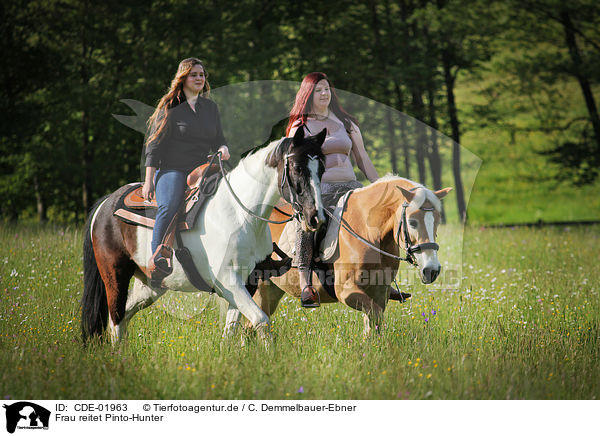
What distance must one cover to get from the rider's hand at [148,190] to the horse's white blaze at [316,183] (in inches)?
69.4

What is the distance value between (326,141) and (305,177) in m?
1.46

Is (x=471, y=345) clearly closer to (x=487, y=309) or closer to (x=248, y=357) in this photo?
(x=487, y=309)

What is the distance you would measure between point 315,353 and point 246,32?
14.2 m

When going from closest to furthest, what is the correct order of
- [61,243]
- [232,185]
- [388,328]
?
[232,185], [388,328], [61,243]

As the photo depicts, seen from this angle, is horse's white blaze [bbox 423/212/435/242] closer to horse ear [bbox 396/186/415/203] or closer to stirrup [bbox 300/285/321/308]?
horse ear [bbox 396/186/415/203]

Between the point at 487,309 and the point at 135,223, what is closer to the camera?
the point at 135,223

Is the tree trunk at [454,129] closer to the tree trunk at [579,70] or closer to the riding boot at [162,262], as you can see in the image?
the tree trunk at [579,70]

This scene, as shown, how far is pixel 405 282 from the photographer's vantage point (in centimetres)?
806

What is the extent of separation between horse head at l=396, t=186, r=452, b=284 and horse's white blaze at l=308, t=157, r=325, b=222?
90 centimetres

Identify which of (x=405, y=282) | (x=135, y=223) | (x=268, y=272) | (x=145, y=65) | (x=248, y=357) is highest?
(x=145, y=65)

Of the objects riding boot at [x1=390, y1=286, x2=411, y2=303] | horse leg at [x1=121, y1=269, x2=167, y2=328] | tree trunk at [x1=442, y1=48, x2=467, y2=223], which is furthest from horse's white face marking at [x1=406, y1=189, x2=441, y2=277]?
tree trunk at [x1=442, y1=48, x2=467, y2=223]

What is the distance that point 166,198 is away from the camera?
4.80m

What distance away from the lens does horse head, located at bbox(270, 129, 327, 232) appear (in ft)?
12.8

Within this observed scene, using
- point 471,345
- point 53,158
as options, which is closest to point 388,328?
point 471,345
